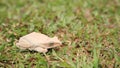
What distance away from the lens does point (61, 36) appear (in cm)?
241

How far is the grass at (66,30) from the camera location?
204cm

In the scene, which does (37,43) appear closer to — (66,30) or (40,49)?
(40,49)

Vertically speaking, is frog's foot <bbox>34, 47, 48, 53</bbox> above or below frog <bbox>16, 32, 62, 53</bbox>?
below

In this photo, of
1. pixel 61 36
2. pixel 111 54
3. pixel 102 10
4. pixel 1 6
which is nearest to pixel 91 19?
pixel 102 10

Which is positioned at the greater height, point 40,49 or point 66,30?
point 66,30

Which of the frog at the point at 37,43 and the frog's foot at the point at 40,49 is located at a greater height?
the frog at the point at 37,43

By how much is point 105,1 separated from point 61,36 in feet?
3.73

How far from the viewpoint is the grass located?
2037 millimetres

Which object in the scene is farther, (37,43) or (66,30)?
(66,30)

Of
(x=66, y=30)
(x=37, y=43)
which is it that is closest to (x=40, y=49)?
(x=37, y=43)

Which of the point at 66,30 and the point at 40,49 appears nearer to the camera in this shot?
the point at 40,49

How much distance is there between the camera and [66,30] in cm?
252

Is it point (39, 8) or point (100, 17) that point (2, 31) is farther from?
point (100, 17)

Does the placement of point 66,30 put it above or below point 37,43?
above
